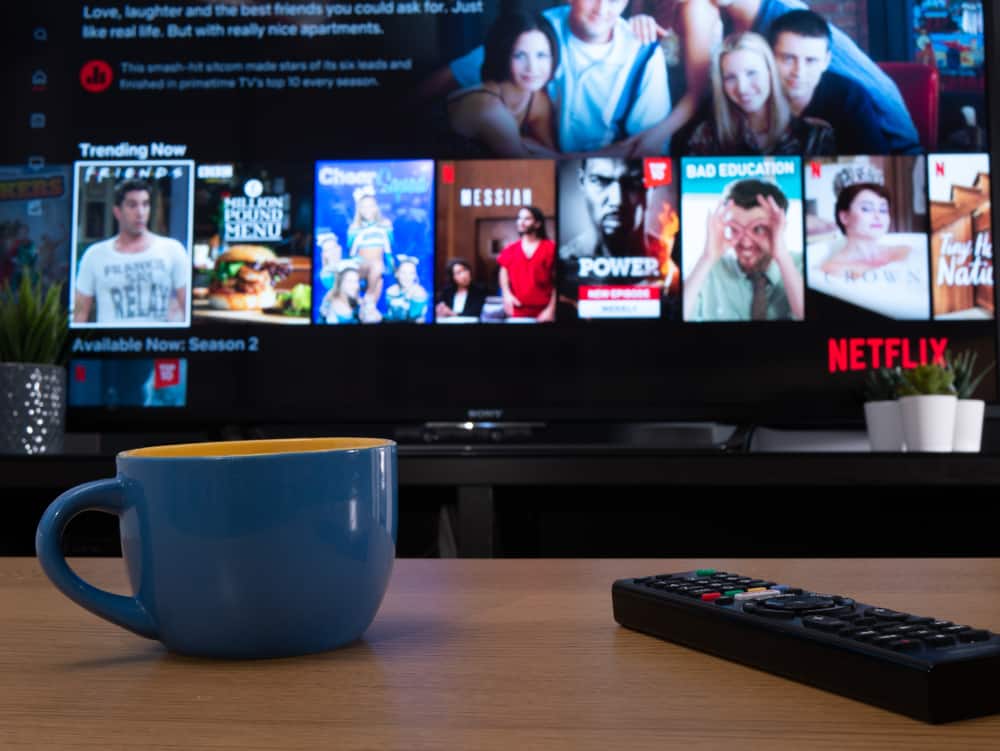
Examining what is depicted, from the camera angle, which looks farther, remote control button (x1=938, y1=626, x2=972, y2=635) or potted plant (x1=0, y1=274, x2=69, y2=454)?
potted plant (x1=0, y1=274, x2=69, y2=454)

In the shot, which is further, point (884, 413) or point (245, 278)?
point (245, 278)

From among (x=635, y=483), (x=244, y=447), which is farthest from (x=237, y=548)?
(x=635, y=483)

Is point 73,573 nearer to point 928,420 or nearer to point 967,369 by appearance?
point 928,420

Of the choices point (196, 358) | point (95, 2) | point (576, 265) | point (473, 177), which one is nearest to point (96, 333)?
point (196, 358)

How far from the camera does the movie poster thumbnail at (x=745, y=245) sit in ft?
5.21

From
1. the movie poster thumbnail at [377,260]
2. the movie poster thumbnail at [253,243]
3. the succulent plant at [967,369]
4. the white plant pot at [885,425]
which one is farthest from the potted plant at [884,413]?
the movie poster thumbnail at [253,243]

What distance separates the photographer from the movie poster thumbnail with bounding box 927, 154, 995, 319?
1590 millimetres

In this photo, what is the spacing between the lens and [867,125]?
1616mm

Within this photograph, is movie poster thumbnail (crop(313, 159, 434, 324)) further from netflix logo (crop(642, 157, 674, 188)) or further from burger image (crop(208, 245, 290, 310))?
netflix logo (crop(642, 157, 674, 188))

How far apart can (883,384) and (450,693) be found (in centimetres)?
140

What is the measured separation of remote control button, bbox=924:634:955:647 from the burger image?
1.45 meters

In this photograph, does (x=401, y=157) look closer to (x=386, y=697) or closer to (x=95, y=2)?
(x=95, y=2)

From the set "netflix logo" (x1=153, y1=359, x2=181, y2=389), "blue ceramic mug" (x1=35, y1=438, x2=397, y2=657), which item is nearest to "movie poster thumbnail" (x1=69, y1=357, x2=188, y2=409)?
"netflix logo" (x1=153, y1=359, x2=181, y2=389)

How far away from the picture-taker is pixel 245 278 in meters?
1.62
